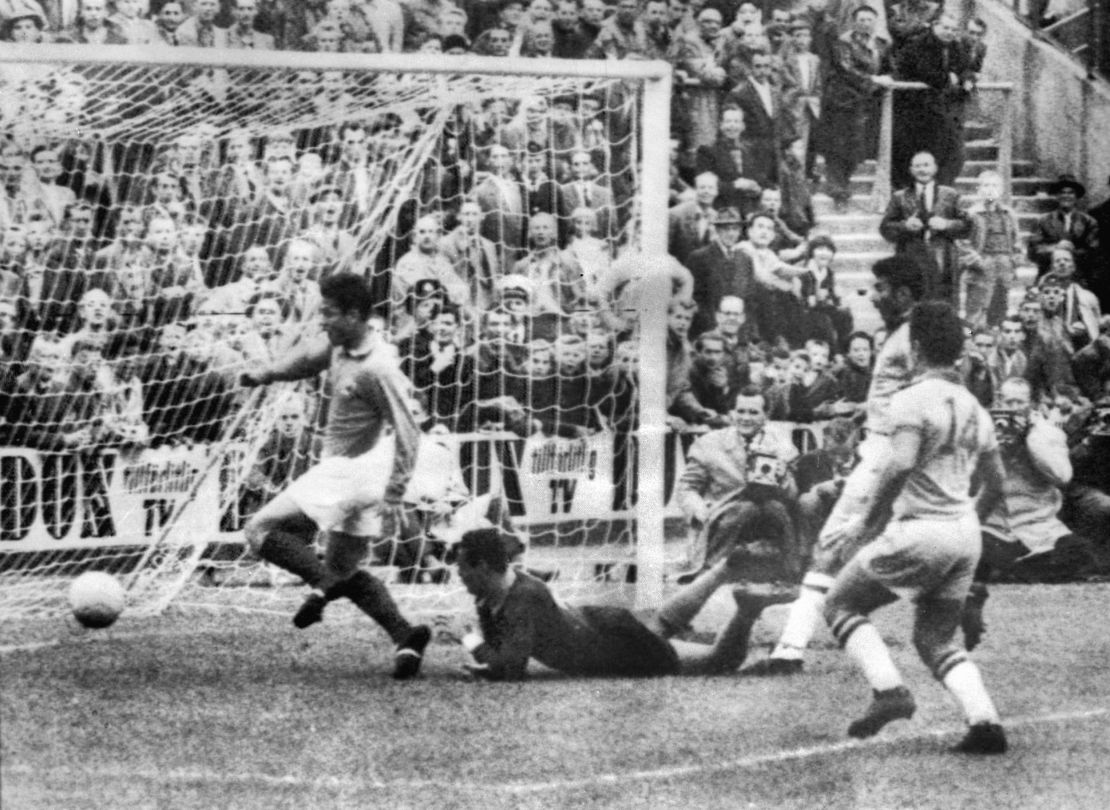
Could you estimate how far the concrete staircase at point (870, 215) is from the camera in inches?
144

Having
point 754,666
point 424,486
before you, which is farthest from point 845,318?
point 424,486

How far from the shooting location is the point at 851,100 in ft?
12.1

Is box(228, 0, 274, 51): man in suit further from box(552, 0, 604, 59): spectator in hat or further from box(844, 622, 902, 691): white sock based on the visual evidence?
box(844, 622, 902, 691): white sock

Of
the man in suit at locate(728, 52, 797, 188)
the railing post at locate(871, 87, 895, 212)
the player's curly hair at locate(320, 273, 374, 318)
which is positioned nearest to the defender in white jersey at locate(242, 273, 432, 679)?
the player's curly hair at locate(320, 273, 374, 318)

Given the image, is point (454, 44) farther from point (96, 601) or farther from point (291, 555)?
point (96, 601)

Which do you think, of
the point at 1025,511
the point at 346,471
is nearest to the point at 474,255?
the point at 346,471

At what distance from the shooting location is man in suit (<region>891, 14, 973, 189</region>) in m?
3.69

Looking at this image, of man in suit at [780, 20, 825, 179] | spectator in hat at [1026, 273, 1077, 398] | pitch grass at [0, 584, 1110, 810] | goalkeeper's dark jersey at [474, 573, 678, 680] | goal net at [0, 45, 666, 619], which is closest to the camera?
pitch grass at [0, 584, 1110, 810]

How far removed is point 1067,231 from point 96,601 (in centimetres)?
239

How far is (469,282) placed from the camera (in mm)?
3562

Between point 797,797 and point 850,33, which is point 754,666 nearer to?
point 797,797

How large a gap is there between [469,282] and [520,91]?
1.44ft

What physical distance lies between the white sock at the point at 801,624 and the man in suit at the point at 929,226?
759 mm

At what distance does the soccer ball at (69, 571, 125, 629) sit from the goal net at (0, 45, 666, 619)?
37 millimetres
